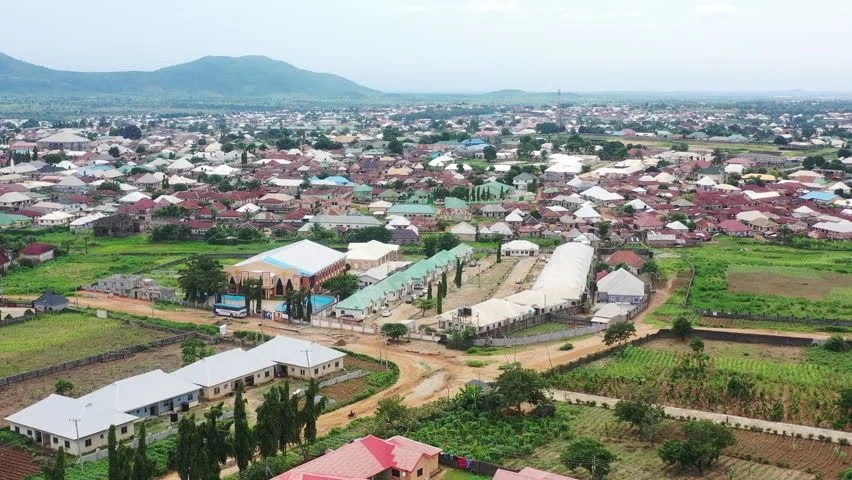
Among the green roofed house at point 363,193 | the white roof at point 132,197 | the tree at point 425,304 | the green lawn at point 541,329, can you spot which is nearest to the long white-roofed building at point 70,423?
the green lawn at point 541,329

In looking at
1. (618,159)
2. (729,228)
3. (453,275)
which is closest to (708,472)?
(453,275)

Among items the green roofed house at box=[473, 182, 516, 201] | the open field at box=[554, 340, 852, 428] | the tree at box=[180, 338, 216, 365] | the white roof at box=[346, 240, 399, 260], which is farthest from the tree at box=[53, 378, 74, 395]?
the green roofed house at box=[473, 182, 516, 201]

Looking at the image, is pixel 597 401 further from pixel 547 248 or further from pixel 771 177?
pixel 771 177

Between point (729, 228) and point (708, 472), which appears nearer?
point (708, 472)

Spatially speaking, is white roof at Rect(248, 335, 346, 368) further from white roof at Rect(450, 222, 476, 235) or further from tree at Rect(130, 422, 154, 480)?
white roof at Rect(450, 222, 476, 235)

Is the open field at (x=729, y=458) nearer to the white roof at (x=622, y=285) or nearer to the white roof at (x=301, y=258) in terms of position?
the white roof at (x=622, y=285)

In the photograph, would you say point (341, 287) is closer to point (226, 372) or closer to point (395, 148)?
point (226, 372)

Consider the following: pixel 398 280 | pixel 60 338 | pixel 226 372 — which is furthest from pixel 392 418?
pixel 398 280
